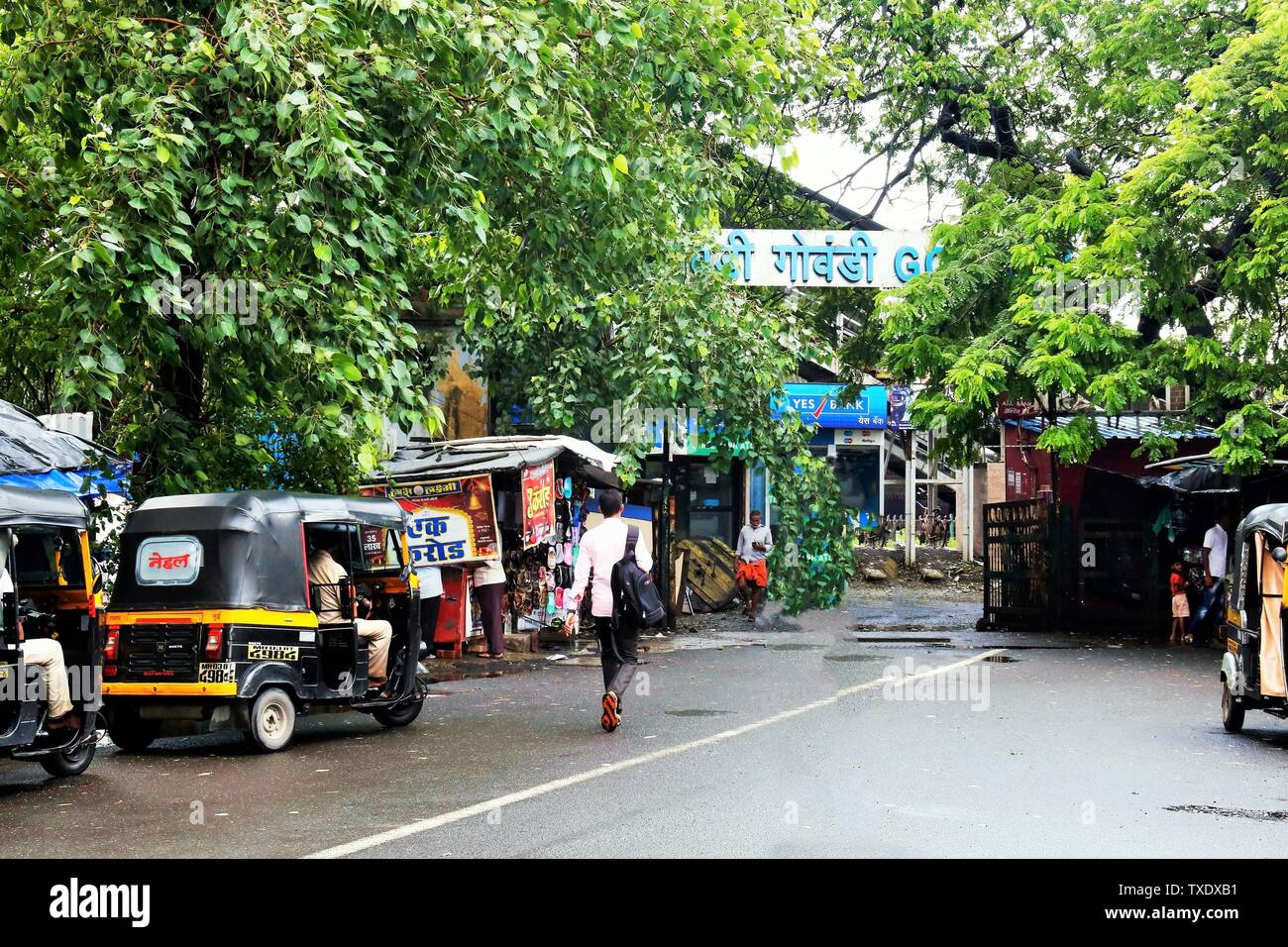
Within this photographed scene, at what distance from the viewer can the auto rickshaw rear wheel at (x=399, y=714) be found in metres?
12.5

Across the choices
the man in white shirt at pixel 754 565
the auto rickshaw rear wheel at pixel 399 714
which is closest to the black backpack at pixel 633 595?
the auto rickshaw rear wheel at pixel 399 714

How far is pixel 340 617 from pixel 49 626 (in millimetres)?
2600

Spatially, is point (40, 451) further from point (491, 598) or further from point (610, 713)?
point (491, 598)

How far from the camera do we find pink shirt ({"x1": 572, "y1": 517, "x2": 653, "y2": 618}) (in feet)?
39.4

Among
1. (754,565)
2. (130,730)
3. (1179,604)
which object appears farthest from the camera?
(754,565)

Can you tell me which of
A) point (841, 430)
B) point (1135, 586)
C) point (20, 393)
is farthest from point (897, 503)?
point (20, 393)

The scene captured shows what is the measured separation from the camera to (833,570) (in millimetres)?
23312

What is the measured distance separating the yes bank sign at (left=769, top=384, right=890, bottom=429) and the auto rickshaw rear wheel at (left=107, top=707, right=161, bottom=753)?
23.7 metres

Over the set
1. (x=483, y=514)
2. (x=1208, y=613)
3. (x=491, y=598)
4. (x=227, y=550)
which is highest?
(x=483, y=514)

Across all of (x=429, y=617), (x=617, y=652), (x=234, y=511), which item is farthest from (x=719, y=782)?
(x=429, y=617)

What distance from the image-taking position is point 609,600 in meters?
12.0

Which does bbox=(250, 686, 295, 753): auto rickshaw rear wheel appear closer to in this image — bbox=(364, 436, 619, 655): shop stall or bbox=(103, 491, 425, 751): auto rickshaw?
bbox=(103, 491, 425, 751): auto rickshaw

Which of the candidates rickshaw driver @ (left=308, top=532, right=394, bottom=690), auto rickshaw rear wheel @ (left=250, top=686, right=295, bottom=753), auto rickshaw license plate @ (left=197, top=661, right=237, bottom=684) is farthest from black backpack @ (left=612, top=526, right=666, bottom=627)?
auto rickshaw license plate @ (left=197, top=661, right=237, bottom=684)
